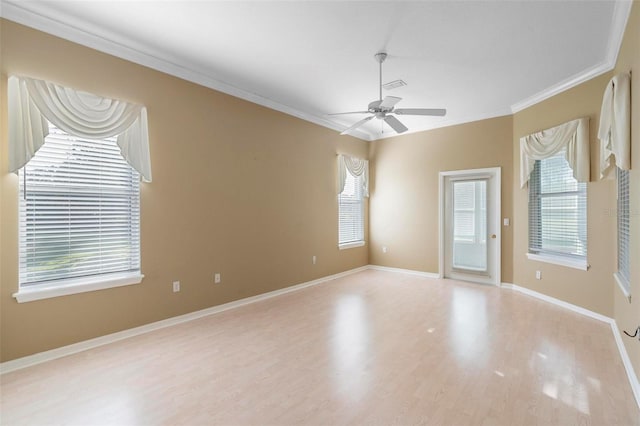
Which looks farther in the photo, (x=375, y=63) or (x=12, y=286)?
(x=375, y=63)

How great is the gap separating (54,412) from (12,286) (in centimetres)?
120

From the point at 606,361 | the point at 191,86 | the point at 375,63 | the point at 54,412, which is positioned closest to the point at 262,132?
the point at 191,86

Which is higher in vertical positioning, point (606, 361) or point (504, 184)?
point (504, 184)

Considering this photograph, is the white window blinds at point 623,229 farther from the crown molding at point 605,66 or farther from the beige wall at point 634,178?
the crown molding at point 605,66

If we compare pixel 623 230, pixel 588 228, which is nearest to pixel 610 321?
pixel 588 228

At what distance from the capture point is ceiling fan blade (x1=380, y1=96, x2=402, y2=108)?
3.11 m

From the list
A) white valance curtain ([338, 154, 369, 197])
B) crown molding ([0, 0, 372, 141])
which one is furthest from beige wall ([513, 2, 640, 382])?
crown molding ([0, 0, 372, 141])

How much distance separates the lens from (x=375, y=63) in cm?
349

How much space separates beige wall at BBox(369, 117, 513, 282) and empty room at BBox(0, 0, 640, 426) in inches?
3.9

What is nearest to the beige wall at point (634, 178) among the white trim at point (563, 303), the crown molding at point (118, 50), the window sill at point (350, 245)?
the white trim at point (563, 303)

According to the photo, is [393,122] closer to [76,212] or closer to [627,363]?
[627,363]

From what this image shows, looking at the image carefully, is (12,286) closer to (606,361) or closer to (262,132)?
(262,132)

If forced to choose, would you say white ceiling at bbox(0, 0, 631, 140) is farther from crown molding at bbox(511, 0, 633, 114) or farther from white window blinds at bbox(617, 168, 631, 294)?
white window blinds at bbox(617, 168, 631, 294)

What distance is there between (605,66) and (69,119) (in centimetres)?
568
